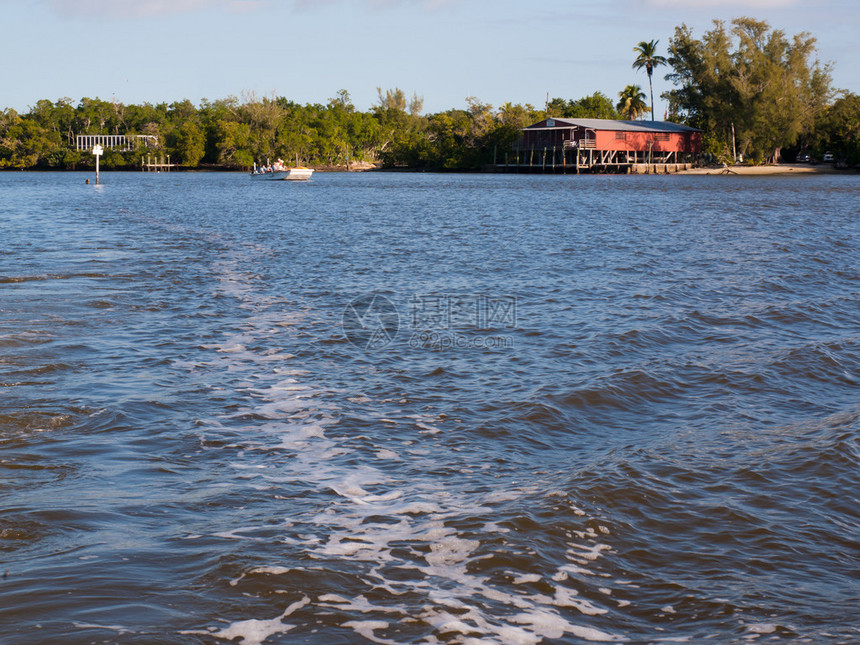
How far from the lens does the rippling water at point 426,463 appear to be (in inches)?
169

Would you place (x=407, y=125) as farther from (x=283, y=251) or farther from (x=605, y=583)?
(x=605, y=583)

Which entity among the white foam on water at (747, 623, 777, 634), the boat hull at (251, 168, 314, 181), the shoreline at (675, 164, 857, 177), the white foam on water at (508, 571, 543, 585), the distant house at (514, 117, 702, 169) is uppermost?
the distant house at (514, 117, 702, 169)

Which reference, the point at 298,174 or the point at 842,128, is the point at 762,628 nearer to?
the point at 298,174

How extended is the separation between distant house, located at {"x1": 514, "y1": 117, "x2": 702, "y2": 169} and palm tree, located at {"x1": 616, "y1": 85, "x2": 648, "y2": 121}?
2174 cm

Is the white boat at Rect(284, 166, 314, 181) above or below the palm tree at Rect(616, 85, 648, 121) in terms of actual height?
below

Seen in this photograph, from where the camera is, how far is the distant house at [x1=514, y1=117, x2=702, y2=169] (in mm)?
103500

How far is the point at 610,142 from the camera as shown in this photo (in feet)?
341

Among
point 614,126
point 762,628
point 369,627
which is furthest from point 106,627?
point 614,126

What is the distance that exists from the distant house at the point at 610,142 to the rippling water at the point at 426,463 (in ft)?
299

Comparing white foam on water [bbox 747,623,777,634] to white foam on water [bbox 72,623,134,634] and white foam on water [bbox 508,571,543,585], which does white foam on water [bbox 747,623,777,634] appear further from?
white foam on water [bbox 72,623,134,634]

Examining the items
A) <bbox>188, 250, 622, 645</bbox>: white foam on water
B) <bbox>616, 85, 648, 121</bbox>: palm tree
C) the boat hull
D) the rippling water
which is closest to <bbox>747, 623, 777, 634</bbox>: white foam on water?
the rippling water

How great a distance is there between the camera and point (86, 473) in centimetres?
601

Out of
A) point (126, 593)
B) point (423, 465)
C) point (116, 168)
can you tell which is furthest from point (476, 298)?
point (116, 168)

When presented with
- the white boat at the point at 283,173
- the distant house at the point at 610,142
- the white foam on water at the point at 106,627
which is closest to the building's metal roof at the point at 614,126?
the distant house at the point at 610,142
